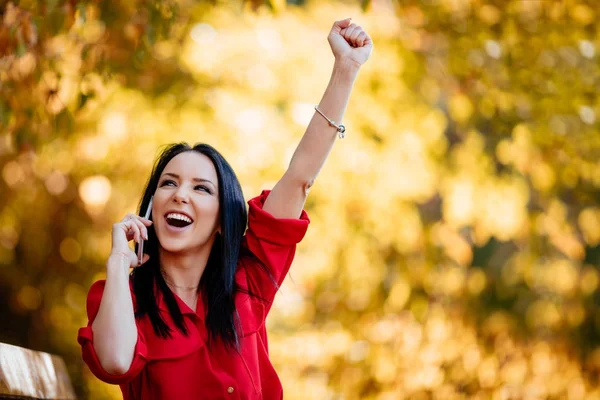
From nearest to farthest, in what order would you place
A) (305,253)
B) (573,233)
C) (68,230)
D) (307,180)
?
(307,180), (573,233), (305,253), (68,230)

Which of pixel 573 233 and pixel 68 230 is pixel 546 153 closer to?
pixel 573 233

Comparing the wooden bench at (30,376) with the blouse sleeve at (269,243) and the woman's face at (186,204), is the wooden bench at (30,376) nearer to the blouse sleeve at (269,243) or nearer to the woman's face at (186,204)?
the woman's face at (186,204)

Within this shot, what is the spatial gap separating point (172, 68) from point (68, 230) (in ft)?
7.74

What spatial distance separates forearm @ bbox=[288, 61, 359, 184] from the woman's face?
0.23m

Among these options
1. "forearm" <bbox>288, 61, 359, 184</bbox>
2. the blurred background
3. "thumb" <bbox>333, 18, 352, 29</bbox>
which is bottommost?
the blurred background

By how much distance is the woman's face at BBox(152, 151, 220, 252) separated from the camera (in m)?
2.20

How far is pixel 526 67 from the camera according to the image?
4.97 metres

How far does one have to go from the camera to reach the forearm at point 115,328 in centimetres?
189

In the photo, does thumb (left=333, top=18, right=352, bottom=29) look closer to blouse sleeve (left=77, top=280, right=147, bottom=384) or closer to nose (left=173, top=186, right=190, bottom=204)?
nose (left=173, top=186, right=190, bottom=204)

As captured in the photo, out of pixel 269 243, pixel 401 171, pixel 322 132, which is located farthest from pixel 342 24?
pixel 401 171

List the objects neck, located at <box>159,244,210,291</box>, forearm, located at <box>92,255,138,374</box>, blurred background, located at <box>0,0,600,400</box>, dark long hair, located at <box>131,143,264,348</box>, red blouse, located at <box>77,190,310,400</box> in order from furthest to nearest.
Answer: blurred background, located at <box>0,0,600,400</box> → neck, located at <box>159,244,210,291</box> → dark long hair, located at <box>131,143,264,348</box> → red blouse, located at <box>77,190,310,400</box> → forearm, located at <box>92,255,138,374</box>

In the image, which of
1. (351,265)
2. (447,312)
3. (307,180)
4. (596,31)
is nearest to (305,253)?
(351,265)

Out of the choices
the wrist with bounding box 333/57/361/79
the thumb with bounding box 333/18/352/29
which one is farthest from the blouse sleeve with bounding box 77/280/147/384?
the thumb with bounding box 333/18/352/29

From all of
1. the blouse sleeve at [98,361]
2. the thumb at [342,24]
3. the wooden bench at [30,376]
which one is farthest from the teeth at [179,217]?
the thumb at [342,24]
